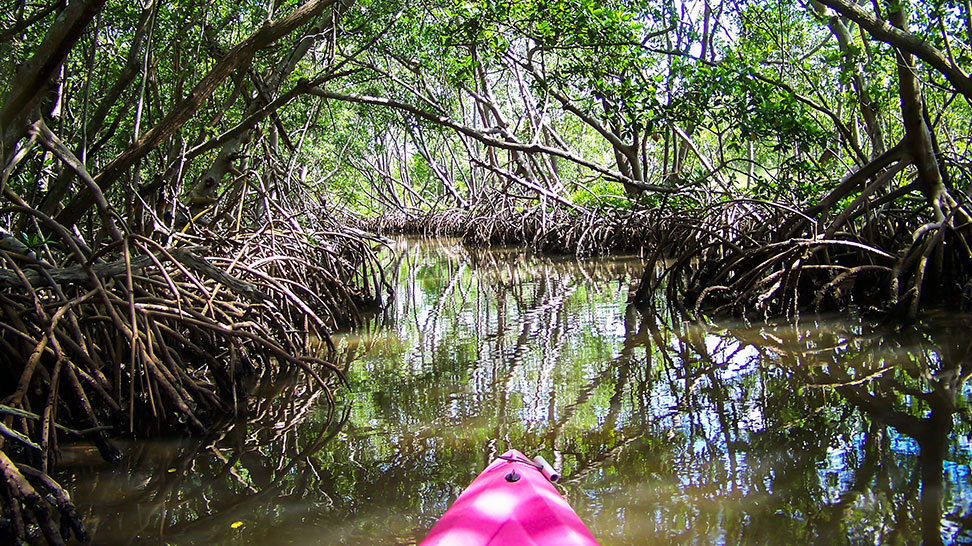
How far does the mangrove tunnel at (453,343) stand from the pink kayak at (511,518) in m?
0.58

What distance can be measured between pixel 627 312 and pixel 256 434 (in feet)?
11.5

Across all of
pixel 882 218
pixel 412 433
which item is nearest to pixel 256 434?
pixel 412 433

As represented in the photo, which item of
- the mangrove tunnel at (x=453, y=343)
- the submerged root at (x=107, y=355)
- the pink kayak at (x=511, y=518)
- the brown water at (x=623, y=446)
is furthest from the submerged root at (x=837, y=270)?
the pink kayak at (x=511, y=518)

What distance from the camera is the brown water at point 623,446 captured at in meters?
2.33

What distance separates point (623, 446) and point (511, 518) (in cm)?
142

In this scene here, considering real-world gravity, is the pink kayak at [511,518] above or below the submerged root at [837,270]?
below

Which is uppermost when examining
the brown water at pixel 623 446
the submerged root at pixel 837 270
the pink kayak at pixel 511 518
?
the submerged root at pixel 837 270

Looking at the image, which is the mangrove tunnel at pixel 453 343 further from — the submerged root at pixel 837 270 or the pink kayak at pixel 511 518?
the pink kayak at pixel 511 518

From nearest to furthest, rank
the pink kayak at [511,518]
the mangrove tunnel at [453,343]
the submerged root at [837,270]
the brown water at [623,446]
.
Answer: the pink kayak at [511,518] → the brown water at [623,446] → the mangrove tunnel at [453,343] → the submerged root at [837,270]

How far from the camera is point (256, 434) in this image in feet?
11.2

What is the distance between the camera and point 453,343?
17.4ft

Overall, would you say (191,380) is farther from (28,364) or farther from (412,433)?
(412,433)

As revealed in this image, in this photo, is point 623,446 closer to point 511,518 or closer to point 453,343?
point 511,518

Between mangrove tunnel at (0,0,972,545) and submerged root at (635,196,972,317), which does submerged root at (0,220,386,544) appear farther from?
submerged root at (635,196,972,317)
